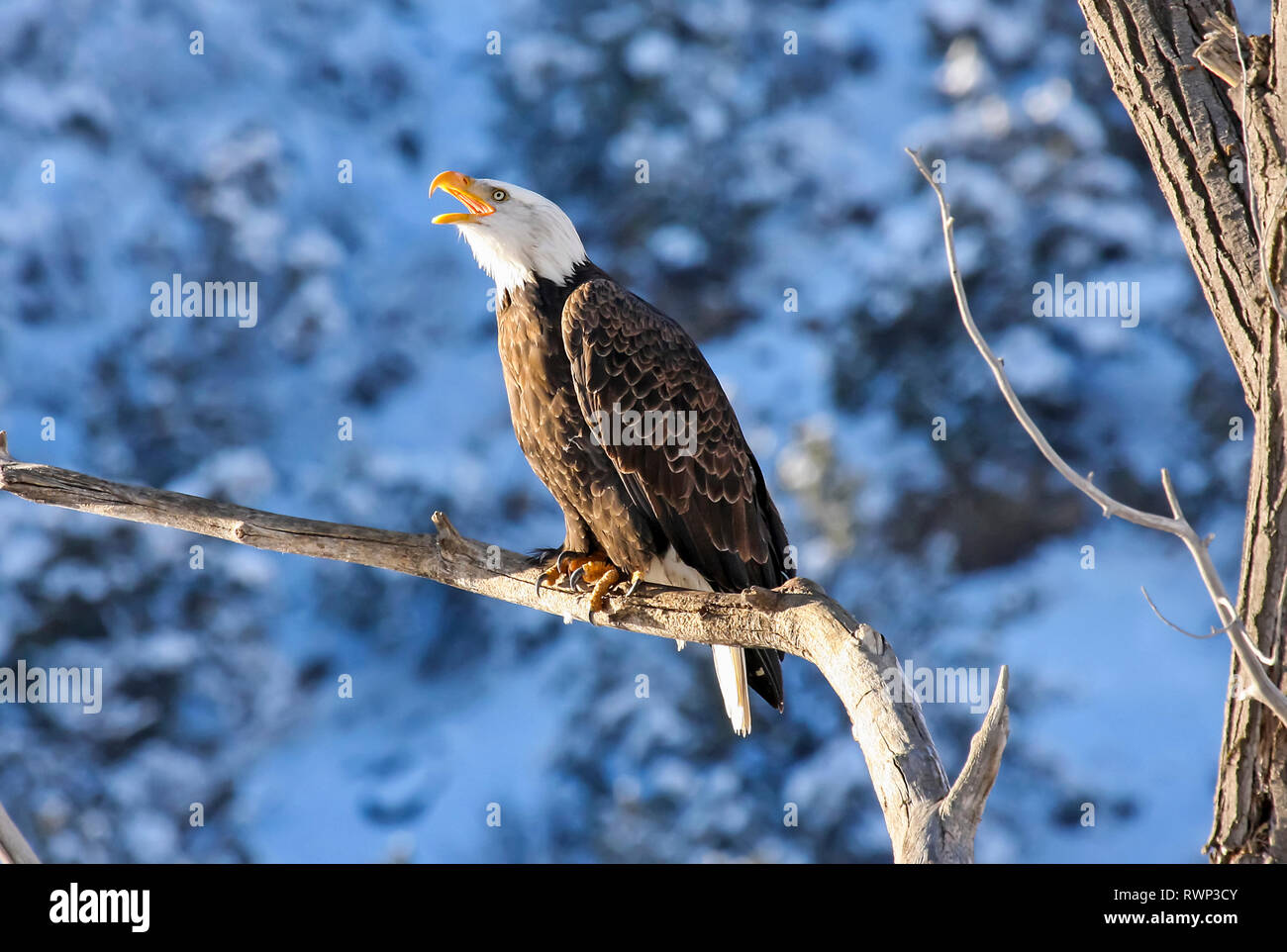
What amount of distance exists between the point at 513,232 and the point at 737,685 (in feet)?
5.26

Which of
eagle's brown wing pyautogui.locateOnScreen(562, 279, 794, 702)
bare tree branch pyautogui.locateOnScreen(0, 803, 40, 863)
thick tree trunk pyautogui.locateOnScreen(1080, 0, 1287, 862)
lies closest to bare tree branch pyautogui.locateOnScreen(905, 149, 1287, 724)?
thick tree trunk pyautogui.locateOnScreen(1080, 0, 1287, 862)

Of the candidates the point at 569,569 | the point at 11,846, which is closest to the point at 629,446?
the point at 569,569

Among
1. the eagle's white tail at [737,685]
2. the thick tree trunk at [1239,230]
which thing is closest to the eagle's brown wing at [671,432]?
the eagle's white tail at [737,685]

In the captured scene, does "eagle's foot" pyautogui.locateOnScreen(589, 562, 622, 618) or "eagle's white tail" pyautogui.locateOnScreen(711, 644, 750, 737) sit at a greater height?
"eagle's foot" pyautogui.locateOnScreen(589, 562, 622, 618)

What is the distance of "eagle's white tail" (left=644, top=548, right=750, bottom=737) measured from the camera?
3321 millimetres

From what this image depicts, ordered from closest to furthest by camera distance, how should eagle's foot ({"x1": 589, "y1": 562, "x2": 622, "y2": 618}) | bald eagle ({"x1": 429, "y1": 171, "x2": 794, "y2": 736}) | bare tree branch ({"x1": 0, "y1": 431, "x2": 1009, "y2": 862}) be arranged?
bare tree branch ({"x1": 0, "y1": 431, "x2": 1009, "y2": 862})
eagle's foot ({"x1": 589, "y1": 562, "x2": 622, "y2": 618})
bald eagle ({"x1": 429, "y1": 171, "x2": 794, "y2": 736})

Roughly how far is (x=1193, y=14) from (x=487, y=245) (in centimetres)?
201

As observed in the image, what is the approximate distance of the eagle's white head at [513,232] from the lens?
332 centimetres

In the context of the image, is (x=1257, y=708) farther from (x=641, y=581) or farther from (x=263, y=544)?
(x=263, y=544)

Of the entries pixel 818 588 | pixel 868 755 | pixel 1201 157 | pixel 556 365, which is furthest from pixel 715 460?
pixel 1201 157

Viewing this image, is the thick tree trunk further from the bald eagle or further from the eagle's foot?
the eagle's foot

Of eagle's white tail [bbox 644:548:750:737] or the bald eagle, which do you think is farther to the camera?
eagle's white tail [bbox 644:548:750:737]

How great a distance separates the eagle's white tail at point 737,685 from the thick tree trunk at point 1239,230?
152 cm

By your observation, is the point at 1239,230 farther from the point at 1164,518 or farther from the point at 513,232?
the point at 513,232
